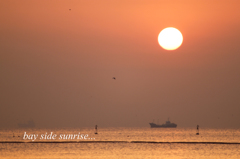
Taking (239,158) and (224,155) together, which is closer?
(239,158)

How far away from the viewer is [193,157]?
8719 centimetres

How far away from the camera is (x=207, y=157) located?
87.5 m

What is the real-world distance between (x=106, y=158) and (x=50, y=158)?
12233 mm

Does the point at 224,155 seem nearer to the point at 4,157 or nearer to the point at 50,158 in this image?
the point at 50,158

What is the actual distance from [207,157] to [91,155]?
27113 mm

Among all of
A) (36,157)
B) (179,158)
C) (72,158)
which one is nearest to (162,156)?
(179,158)

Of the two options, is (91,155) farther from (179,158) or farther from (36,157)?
(179,158)

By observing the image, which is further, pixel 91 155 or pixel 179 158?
pixel 91 155

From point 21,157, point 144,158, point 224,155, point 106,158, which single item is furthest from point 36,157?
point 224,155

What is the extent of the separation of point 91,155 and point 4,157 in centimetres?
1988

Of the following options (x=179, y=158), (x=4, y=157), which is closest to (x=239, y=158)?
(x=179, y=158)

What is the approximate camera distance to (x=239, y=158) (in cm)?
8550

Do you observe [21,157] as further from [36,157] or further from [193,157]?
[193,157]

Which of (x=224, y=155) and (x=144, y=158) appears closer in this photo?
(x=144, y=158)
